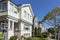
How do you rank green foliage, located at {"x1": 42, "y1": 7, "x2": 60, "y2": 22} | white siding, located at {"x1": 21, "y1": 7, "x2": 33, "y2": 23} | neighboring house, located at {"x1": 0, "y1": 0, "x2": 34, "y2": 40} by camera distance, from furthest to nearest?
green foliage, located at {"x1": 42, "y1": 7, "x2": 60, "y2": 22} < white siding, located at {"x1": 21, "y1": 7, "x2": 33, "y2": 23} < neighboring house, located at {"x1": 0, "y1": 0, "x2": 34, "y2": 40}

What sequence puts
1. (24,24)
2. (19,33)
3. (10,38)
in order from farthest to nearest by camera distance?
(24,24), (19,33), (10,38)

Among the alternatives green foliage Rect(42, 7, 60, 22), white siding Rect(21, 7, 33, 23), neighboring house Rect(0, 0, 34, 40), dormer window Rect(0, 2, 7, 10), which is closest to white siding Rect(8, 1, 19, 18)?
neighboring house Rect(0, 0, 34, 40)

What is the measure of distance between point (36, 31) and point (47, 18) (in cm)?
641

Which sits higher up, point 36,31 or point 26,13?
point 26,13

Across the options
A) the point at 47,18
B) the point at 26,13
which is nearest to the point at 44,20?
the point at 47,18

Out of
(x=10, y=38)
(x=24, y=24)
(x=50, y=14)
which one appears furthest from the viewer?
(x=50, y=14)

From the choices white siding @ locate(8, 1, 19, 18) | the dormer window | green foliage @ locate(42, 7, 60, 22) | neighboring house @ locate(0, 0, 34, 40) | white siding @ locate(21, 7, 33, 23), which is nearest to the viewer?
neighboring house @ locate(0, 0, 34, 40)

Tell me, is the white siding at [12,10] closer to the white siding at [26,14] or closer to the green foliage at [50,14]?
the white siding at [26,14]

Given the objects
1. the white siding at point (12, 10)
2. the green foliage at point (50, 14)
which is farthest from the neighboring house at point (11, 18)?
the green foliage at point (50, 14)

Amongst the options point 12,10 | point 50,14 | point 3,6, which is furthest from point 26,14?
point 3,6

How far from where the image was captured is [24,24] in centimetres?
3309

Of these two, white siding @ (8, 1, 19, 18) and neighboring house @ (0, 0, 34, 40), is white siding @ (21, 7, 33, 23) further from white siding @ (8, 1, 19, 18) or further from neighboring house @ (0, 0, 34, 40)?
white siding @ (8, 1, 19, 18)

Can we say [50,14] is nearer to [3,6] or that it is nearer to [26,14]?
[26,14]

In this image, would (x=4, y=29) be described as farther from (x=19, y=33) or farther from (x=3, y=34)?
(x=19, y=33)
